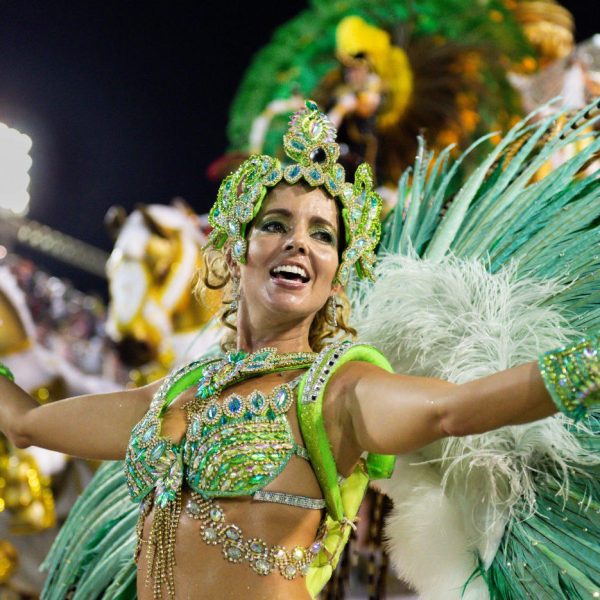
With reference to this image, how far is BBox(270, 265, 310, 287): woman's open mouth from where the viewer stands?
5.25 ft

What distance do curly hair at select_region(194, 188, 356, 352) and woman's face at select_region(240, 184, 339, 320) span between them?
0.08 m

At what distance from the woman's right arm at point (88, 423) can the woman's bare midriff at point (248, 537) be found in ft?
0.81

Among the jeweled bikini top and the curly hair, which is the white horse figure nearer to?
the curly hair

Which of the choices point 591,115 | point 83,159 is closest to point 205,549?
point 591,115

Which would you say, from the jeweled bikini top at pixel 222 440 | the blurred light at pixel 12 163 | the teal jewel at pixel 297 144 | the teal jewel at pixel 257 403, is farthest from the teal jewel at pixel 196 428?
the blurred light at pixel 12 163

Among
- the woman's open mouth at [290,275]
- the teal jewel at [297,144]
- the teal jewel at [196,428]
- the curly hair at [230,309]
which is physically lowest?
the teal jewel at [196,428]

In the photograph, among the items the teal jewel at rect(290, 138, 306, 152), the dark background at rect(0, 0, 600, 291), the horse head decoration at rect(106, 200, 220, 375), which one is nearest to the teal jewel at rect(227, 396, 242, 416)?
the teal jewel at rect(290, 138, 306, 152)

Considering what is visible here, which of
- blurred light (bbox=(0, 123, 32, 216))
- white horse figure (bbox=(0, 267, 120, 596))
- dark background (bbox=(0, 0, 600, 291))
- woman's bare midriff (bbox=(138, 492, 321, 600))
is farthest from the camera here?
dark background (bbox=(0, 0, 600, 291))

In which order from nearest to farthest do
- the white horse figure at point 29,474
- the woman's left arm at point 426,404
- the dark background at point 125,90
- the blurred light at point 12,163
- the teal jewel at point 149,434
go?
the woman's left arm at point 426,404
the teal jewel at point 149,434
the white horse figure at point 29,474
the blurred light at point 12,163
the dark background at point 125,90

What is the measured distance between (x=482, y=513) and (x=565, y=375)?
0.56m

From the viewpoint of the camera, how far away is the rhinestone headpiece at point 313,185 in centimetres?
168

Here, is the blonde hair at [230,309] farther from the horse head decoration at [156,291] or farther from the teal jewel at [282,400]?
the horse head decoration at [156,291]

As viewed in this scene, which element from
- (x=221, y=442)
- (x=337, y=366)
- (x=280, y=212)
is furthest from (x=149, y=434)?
(x=280, y=212)

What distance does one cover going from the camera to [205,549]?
4.92 feet
